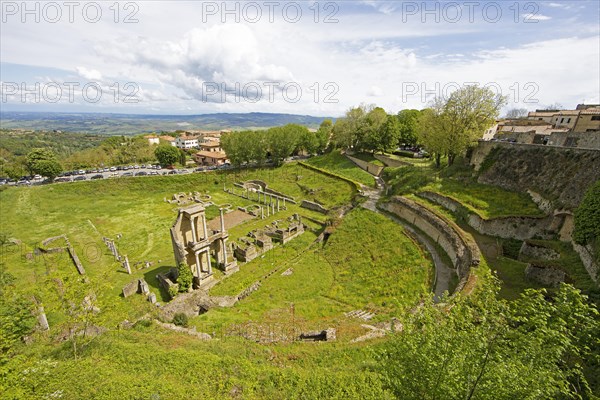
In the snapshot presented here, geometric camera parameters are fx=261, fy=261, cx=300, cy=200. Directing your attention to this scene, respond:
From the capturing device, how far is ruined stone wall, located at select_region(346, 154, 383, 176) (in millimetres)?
61731

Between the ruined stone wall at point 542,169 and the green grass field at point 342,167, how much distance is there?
74.0 feet

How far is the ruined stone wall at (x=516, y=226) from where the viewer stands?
77.7 ft

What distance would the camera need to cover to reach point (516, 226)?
2511 cm

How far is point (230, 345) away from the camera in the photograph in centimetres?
1530

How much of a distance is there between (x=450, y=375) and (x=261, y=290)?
20.0 metres

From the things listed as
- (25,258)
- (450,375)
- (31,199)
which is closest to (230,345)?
(450,375)

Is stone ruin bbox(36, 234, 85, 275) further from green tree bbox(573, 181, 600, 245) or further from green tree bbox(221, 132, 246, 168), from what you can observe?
green tree bbox(573, 181, 600, 245)

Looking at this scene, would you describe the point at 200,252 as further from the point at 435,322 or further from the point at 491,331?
the point at 491,331

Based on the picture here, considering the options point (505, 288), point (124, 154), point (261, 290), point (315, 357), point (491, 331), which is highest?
point (124, 154)

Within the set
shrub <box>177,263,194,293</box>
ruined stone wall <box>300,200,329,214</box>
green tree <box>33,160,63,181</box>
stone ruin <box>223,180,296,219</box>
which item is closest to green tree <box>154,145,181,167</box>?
green tree <box>33,160,63,181</box>

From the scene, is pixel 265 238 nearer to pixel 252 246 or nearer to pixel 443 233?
pixel 252 246

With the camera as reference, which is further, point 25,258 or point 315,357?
point 25,258

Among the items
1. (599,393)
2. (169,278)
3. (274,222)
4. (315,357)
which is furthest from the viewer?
(274,222)

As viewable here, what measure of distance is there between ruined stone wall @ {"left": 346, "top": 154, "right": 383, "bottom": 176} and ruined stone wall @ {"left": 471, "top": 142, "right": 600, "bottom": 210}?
22628mm
